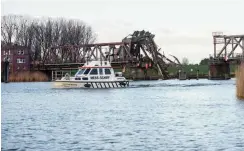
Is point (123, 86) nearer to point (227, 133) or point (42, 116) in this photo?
point (42, 116)

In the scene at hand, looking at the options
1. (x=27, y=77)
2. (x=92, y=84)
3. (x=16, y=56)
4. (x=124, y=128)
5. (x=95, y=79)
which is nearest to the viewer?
(x=124, y=128)

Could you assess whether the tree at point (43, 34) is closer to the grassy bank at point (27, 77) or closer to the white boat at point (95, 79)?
the grassy bank at point (27, 77)

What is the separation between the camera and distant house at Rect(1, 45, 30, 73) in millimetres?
132125

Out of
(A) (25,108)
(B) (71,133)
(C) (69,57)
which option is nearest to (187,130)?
(B) (71,133)

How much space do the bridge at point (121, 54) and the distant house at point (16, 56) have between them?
1847 mm

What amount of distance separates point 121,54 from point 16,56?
22823mm

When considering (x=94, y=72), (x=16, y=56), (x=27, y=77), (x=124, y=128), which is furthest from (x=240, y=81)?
(x=16, y=56)

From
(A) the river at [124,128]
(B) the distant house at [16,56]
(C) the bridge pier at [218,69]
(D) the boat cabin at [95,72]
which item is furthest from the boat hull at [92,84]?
(B) the distant house at [16,56]

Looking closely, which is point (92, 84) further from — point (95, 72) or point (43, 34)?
point (43, 34)

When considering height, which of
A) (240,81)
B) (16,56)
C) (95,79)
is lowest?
(240,81)

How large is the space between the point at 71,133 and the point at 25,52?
10816 centimetres

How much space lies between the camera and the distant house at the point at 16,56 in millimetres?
132125

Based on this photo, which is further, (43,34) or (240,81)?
(43,34)

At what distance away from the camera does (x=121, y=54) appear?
135m
